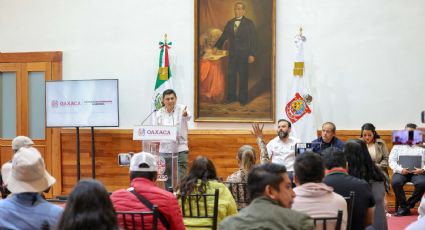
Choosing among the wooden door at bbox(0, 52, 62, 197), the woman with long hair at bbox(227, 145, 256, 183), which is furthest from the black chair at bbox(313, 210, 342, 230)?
the wooden door at bbox(0, 52, 62, 197)

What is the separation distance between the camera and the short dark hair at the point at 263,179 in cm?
240

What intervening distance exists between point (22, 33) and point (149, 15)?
84.0 inches

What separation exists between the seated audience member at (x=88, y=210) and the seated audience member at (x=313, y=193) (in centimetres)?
121

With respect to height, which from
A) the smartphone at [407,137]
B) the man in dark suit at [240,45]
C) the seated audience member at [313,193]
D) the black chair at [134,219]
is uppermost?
the man in dark suit at [240,45]

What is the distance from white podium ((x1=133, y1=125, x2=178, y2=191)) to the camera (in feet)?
23.4

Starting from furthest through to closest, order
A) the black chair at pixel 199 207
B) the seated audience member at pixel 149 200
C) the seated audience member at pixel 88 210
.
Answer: the black chair at pixel 199 207, the seated audience member at pixel 149 200, the seated audience member at pixel 88 210

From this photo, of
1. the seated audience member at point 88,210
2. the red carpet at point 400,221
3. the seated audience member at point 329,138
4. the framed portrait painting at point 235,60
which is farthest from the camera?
the framed portrait painting at point 235,60

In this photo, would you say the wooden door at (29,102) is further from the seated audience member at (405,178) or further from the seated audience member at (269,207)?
the seated audience member at (269,207)

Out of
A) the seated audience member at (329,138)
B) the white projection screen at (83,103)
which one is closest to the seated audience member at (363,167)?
the seated audience member at (329,138)

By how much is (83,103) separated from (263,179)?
6299 millimetres

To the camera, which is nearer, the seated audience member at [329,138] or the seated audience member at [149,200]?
the seated audience member at [149,200]

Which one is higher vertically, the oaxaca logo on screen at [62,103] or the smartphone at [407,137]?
the oaxaca logo on screen at [62,103]

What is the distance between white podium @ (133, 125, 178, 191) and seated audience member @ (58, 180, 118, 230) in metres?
4.79

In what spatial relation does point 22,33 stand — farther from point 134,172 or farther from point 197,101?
point 134,172
